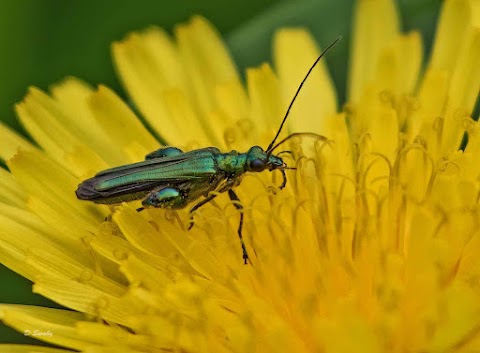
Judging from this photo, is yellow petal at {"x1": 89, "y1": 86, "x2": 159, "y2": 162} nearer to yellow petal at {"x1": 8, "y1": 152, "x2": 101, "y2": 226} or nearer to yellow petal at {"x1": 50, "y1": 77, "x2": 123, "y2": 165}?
yellow petal at {"x1": 50, "y1": 77, "x2": 123, "y2": 165}

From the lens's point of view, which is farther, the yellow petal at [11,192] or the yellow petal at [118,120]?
the yellow petal at [118,120]

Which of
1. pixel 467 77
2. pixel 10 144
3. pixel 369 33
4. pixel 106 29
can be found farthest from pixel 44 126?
pixel 467 77

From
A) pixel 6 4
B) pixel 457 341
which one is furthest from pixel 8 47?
pixel 457 341

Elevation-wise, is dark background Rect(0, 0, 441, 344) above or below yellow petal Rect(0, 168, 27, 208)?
above

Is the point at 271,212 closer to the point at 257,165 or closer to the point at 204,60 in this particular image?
the point at 257,165

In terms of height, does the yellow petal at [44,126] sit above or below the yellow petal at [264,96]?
below

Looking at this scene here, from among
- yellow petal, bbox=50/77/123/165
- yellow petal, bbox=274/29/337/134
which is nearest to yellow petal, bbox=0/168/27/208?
yellow petal, bbox=50/77/123/165

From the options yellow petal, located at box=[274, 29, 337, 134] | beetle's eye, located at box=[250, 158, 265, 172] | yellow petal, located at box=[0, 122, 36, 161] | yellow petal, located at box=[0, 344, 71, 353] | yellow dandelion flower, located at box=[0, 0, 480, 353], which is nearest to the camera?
yellow dandelion flower, located at box=[0, 0, 480, 353]

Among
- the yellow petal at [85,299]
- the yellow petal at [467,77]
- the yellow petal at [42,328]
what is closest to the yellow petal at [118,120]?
the yellow petal at [85,299]

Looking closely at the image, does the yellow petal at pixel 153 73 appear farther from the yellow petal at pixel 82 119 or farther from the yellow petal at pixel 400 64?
the yellow petal at pixel 400 64
